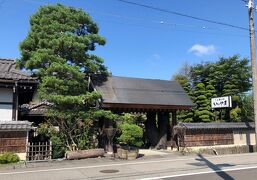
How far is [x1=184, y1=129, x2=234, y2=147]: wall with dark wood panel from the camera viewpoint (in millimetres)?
20844

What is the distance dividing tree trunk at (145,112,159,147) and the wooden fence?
8.62 m

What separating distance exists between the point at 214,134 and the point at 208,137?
2.18 ft

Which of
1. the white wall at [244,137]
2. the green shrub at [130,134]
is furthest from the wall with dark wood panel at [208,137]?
the green shrub at [130,134]

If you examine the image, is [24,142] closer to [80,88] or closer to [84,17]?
[80,88]

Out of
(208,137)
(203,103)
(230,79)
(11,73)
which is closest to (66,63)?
(11,73)

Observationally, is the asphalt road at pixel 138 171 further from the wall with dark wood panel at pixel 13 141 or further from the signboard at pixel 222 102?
the signboard at pixel 222 102

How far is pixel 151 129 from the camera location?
73.9 ft

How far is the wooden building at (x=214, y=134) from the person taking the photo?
20.7 metres

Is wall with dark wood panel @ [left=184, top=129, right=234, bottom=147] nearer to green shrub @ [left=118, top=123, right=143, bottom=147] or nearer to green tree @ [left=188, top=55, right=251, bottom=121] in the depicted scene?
green shrub @ [left=118, top=123, right=143, bottom=147]

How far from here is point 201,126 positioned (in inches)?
841

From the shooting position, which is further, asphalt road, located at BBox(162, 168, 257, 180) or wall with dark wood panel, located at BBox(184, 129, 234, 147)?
wall with dark wood panel, located at BBox(184, 129, 234, 147)

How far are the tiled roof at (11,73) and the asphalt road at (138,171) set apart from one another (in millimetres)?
5257

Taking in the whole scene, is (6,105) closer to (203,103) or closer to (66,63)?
(66,63)

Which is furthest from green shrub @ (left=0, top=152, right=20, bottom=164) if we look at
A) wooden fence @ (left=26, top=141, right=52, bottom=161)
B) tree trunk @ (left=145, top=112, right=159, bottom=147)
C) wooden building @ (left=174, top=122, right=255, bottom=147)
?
wooden building @ (left=174, top=122, right=255, bottom=147)
